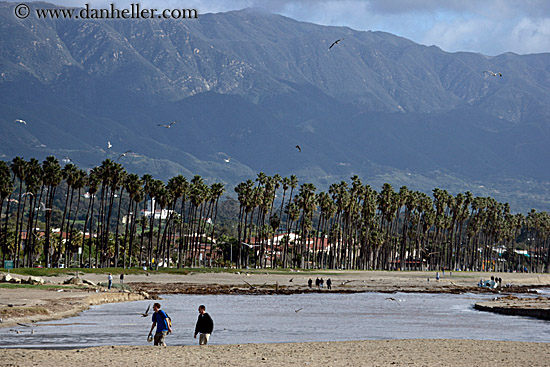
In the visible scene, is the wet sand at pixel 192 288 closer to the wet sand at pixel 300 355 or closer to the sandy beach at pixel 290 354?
the sandy beach at pixel 290 354

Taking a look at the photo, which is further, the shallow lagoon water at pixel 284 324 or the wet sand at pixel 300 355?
the shallow lagoon water at pixel 284 324

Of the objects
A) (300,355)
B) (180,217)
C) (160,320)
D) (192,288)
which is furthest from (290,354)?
(180,217)

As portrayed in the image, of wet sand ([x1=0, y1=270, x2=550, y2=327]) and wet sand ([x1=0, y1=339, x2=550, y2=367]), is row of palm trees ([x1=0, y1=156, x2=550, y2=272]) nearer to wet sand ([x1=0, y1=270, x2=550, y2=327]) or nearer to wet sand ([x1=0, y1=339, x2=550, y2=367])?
wet sand ([x1=0, y1=270, x2=550, y2=327])

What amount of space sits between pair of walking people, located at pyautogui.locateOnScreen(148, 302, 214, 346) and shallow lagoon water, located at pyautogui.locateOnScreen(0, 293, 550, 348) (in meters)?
4.88

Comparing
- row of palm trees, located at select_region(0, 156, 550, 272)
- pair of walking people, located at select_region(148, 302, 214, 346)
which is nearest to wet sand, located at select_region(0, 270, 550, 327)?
row of palm trees, located at select_region(0, 156, 550, 272)

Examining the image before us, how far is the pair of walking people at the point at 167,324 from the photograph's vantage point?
3064 cm

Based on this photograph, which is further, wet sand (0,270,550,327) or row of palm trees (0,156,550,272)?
row of palm trees (0,156,550,272)

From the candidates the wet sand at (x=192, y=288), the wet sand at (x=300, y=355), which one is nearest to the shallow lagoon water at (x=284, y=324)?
the wet sand at (x=192, y=288)

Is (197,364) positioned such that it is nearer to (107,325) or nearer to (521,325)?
(107,325)

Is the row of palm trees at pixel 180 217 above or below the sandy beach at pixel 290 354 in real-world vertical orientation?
above

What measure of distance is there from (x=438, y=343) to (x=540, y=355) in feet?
17.6

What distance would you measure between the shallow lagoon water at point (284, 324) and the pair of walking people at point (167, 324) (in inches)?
192

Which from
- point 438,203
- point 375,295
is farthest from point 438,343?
point 438,203

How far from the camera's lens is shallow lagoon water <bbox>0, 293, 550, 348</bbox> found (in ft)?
130
